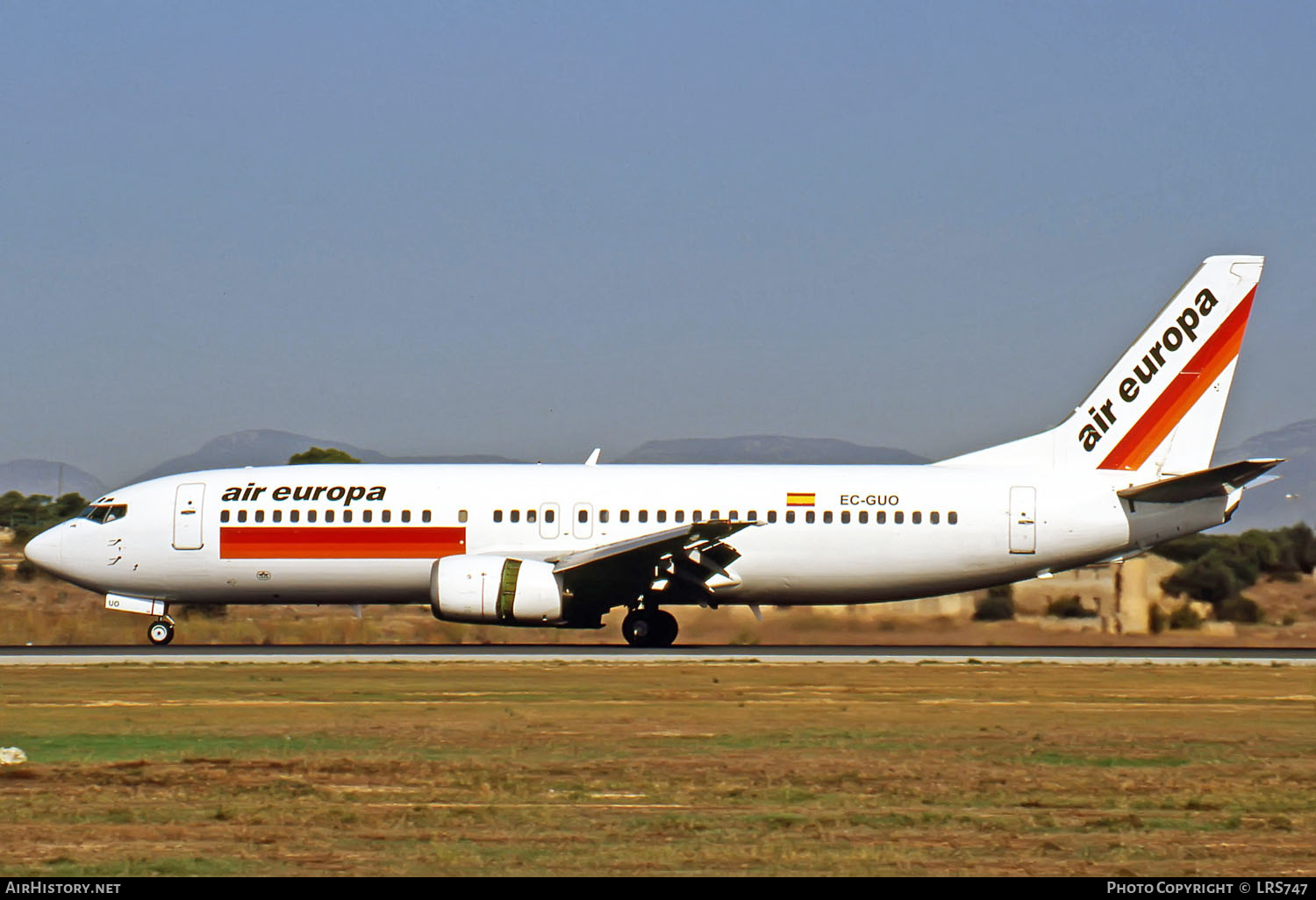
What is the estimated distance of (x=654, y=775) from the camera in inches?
571

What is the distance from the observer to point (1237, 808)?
42.3 feet

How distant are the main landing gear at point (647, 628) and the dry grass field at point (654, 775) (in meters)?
7.64

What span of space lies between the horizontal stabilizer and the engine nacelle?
11224 mm

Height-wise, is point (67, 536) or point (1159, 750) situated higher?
point (67, 536)

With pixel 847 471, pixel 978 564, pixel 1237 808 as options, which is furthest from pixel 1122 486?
pixel 1237 808

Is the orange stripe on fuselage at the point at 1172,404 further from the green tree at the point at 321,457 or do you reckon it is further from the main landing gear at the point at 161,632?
the green tree at the point at 321,457

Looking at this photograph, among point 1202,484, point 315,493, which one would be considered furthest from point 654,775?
point 315,493

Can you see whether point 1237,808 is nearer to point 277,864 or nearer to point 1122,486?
point 277,864

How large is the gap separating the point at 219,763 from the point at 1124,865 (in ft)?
27.5

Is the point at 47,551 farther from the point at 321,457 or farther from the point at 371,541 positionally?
the point at 321,457

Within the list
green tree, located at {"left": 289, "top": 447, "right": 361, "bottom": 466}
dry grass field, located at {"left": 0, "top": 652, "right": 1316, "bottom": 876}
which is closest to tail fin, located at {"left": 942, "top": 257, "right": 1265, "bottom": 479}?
dry grass field, located at {"left": 0, "top": 652, "right": 1316, "bottom": 876}

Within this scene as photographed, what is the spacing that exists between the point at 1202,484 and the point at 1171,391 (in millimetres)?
2505

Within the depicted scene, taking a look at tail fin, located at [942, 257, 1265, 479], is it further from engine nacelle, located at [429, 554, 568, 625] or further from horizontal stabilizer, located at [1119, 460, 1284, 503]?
engine nacelle, located at [429, 554, 568, 625]

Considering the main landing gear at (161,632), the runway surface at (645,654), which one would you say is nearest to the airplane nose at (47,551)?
the runway surface at (645,654)
